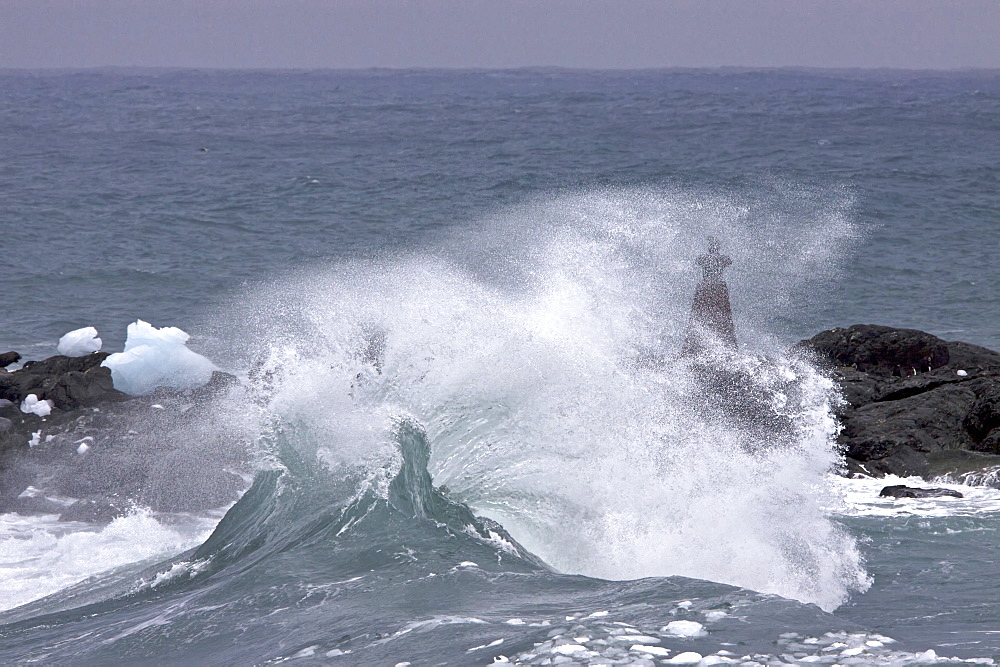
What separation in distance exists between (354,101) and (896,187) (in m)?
68.7

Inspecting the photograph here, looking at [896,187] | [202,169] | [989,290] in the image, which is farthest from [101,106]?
A: [989,290]

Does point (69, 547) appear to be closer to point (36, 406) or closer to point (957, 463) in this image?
point (36, 406)

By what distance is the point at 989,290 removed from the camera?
Answer: 21453mm

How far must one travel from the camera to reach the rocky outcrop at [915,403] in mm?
10945

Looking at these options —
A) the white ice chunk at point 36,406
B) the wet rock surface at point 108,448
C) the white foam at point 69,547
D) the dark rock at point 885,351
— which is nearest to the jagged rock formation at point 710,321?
the dark rock at point 885,351

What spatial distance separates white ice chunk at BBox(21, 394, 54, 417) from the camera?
13.0 meters

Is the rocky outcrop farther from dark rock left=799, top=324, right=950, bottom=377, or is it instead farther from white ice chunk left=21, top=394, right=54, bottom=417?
white ice chunk left=21, top=394, right=54, bottom=417

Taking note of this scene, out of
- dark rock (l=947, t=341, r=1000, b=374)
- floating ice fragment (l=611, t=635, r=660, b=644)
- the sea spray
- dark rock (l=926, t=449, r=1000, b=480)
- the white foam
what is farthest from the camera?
dark rock (l=947, t=341, r=1000, b=374)

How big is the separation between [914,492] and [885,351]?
17.7 feet

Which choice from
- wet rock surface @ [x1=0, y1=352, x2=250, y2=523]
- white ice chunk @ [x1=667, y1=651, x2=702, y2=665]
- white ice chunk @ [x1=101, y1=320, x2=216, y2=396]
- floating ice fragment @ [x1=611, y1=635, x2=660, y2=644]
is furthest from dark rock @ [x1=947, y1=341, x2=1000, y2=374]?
white ice chunk @ [x1=667, y1=651, x2=702, y2=665]

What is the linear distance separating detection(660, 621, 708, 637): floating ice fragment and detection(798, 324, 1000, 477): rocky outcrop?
5.46 metres

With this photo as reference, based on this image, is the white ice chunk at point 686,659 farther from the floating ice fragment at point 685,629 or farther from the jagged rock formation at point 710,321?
the jagged rock formation at point 710,321

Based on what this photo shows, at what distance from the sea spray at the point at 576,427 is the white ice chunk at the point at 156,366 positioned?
120 inches

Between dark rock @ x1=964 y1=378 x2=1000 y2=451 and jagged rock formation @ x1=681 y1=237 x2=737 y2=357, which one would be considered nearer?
dark rock @ x1=964 y1=378 x2=1000 y2=451
